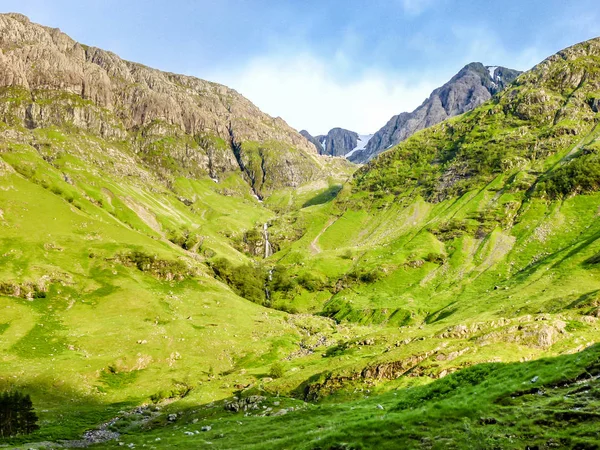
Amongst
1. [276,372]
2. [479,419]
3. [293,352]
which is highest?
[479,419]

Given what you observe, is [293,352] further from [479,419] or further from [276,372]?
[479,419]

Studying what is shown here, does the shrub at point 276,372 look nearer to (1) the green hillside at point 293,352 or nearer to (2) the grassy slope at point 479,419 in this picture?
A: (1) the green hillside at point 293,352

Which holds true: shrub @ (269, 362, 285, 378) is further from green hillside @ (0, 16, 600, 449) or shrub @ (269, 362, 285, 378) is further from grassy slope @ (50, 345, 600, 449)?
grassy slope @ (50, 345, 600, 449)

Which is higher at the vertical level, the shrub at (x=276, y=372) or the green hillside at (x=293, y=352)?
the green hillside at (x=293, y=352)

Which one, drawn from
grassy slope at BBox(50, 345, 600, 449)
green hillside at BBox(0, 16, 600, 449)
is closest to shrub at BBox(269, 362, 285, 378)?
green hillside at BBox(0, 16, 600, 449)

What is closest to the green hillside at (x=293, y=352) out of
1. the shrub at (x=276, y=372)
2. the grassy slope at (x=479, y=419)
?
the grassy slope at (x=479, y=419)

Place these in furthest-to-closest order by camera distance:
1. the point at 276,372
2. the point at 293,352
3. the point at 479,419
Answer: the point at 293,352, the point at 276,372, the point at 479,419

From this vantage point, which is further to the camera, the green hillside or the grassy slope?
the green hillside

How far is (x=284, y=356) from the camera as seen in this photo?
119 meters

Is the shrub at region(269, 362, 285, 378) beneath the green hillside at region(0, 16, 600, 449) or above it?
beneath

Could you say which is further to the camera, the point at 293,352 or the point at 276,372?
the point at 293,352

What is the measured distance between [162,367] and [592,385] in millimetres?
105694

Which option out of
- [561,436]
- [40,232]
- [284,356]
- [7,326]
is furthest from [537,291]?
[40,232]

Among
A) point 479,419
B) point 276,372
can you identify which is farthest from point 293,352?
point 479,419
